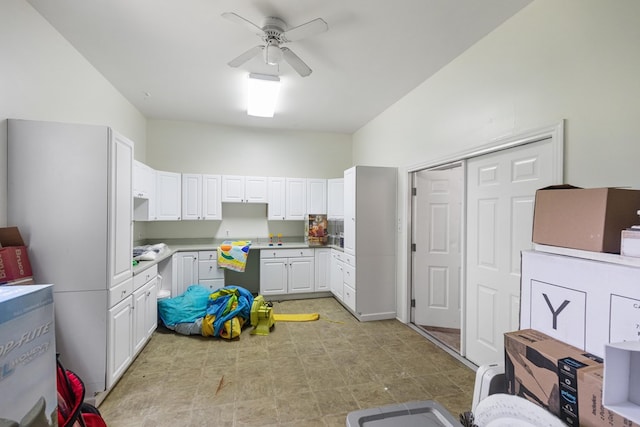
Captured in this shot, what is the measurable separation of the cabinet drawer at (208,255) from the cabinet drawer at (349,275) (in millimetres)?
2023

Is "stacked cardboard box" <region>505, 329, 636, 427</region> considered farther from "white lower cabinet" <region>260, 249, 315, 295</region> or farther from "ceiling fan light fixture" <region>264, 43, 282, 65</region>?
"white lower cabinet" <region>260, 249, 315, 295</region>

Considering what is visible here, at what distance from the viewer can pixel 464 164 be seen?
2.79 m

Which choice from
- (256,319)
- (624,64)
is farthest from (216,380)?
(624,64)

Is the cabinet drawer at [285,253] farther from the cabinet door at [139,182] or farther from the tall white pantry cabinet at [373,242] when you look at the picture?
the cabinet door at [139,182]

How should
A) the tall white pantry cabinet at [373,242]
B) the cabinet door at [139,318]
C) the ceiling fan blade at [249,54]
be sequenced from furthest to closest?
the tall white pantry cabinet at [373,242] → the cabinet door at [139,318] → the ceiling fan blade at [249,54]

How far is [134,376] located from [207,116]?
3.62 m

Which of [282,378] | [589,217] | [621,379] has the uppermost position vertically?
[589,217]

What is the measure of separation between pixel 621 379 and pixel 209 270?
4.46 meters

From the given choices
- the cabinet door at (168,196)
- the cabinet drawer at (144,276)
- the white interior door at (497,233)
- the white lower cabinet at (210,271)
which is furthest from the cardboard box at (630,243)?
the cabinet door at (168,196)

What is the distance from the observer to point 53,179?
6.78 ft

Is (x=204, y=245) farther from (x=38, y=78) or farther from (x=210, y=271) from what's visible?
(x=38, y=78)

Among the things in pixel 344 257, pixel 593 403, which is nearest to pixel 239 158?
pixel 344 257

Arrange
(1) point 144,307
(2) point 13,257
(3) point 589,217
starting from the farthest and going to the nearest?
(1) point 144,307, (2) point 13,257, (3) point 589,217

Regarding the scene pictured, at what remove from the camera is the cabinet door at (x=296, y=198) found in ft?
16.4
